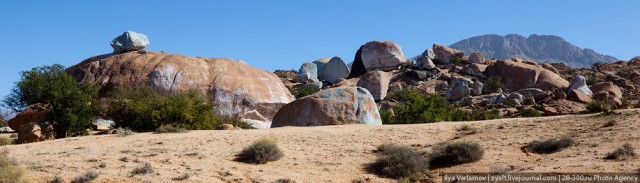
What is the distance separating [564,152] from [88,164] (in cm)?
1034

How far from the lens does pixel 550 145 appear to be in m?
13.1

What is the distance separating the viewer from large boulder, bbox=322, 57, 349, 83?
55.7m

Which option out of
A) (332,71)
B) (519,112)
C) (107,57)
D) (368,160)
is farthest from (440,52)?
(368,160)

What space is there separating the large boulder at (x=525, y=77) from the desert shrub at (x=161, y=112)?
2972 cm

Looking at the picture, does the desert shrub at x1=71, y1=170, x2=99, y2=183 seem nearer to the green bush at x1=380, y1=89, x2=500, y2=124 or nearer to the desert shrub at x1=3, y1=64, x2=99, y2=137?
the desert shrub at x1=3, y1=64, x2=99, y2=137

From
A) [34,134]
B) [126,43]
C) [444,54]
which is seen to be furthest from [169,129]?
[444,54]

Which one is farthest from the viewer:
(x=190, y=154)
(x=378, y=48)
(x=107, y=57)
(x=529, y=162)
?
(x=378, y=48)

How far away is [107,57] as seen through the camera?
2783 cm

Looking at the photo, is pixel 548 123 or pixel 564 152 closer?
pixel 564 152

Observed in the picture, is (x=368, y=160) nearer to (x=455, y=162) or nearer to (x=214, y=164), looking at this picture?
(x=455, y=162)

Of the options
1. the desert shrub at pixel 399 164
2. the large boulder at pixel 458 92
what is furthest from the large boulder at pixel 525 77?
the desert shrub at pixel 399 164

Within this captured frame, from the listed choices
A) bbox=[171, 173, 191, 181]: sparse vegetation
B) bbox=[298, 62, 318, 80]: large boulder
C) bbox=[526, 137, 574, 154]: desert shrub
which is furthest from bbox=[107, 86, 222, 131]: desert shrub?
bbox=[298, 62, 318, 80]: large boulder

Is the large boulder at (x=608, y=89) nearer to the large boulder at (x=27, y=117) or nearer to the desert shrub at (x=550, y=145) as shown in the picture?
the desert shrub at (x=550, y=145)

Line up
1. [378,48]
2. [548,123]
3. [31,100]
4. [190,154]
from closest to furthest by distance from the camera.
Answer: [190,154] < [548,123] < [31,100] < [378,48]
